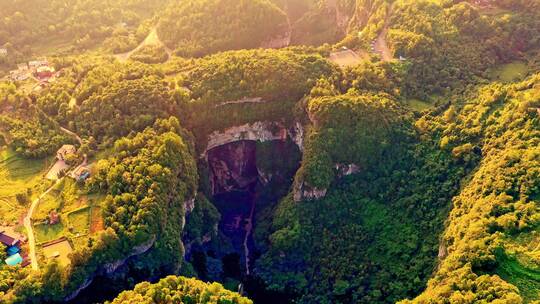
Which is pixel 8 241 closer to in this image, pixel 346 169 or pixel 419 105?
pixel 346 169

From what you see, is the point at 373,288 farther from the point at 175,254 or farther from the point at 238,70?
the point at 238,70

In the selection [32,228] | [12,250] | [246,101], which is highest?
[246,101]

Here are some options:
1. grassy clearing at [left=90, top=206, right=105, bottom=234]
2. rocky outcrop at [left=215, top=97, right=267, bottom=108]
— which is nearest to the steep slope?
rocky outcrop at [left=215, top=97, right=267, bottom=108]

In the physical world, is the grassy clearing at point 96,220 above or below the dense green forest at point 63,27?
below

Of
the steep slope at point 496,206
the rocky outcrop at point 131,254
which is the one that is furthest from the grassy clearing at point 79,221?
the steep slope at point 496,206

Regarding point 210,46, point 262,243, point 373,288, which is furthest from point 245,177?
point 373,288

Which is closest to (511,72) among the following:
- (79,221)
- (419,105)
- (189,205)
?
(419,105)

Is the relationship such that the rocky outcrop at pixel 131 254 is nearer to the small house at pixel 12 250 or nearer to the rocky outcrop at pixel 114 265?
Result: the rocky outcrop at pixel 114 265
